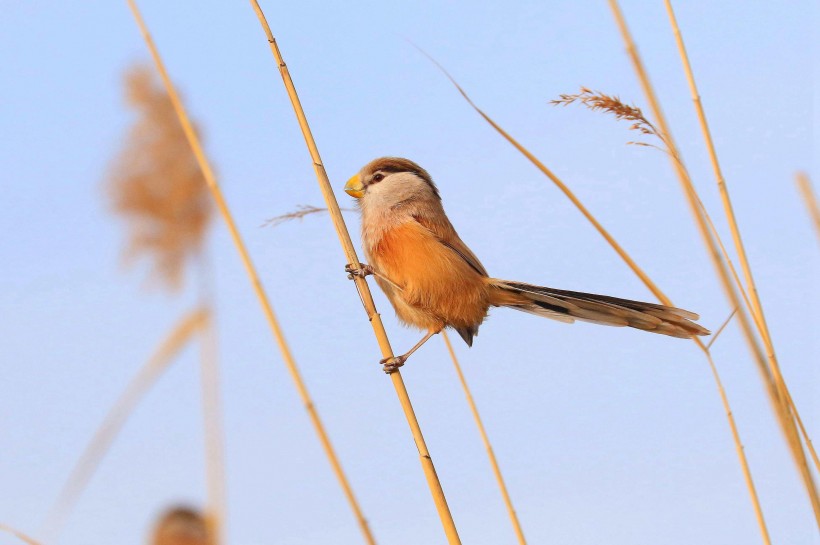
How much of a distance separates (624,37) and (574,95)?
0.18 metres

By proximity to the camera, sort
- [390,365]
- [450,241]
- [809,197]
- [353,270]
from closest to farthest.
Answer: [390,365], [809,197], [353,270], [450,241]

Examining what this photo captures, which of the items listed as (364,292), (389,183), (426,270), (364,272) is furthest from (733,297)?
(389,183)

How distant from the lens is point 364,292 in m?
2.33

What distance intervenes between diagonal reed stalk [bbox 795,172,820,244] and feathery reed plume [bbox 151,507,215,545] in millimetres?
1906

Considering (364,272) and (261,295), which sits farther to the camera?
(364,272)

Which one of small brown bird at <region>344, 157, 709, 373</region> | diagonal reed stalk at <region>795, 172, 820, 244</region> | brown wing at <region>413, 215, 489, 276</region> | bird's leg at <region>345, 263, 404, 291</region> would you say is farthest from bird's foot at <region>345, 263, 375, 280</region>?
diagonal reed stalk at <region>795, 172, 820, 244</region>

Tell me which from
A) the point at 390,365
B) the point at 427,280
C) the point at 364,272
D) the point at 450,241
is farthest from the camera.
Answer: the point at 450,241

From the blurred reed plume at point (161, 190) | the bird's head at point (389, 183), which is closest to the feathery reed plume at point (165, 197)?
the blurred reed plume at point (161, 190)

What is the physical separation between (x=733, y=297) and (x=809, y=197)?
685 mm

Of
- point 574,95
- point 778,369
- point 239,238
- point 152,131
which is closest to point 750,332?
point 778,369

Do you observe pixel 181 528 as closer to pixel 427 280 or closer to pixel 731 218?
pixel 427 280

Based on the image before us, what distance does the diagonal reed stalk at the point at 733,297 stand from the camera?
1.80 metres

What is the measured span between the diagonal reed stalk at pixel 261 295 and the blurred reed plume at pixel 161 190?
25cm

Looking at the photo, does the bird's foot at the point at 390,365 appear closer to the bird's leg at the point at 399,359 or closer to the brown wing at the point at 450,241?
the bird's leg at the point at 399,359
